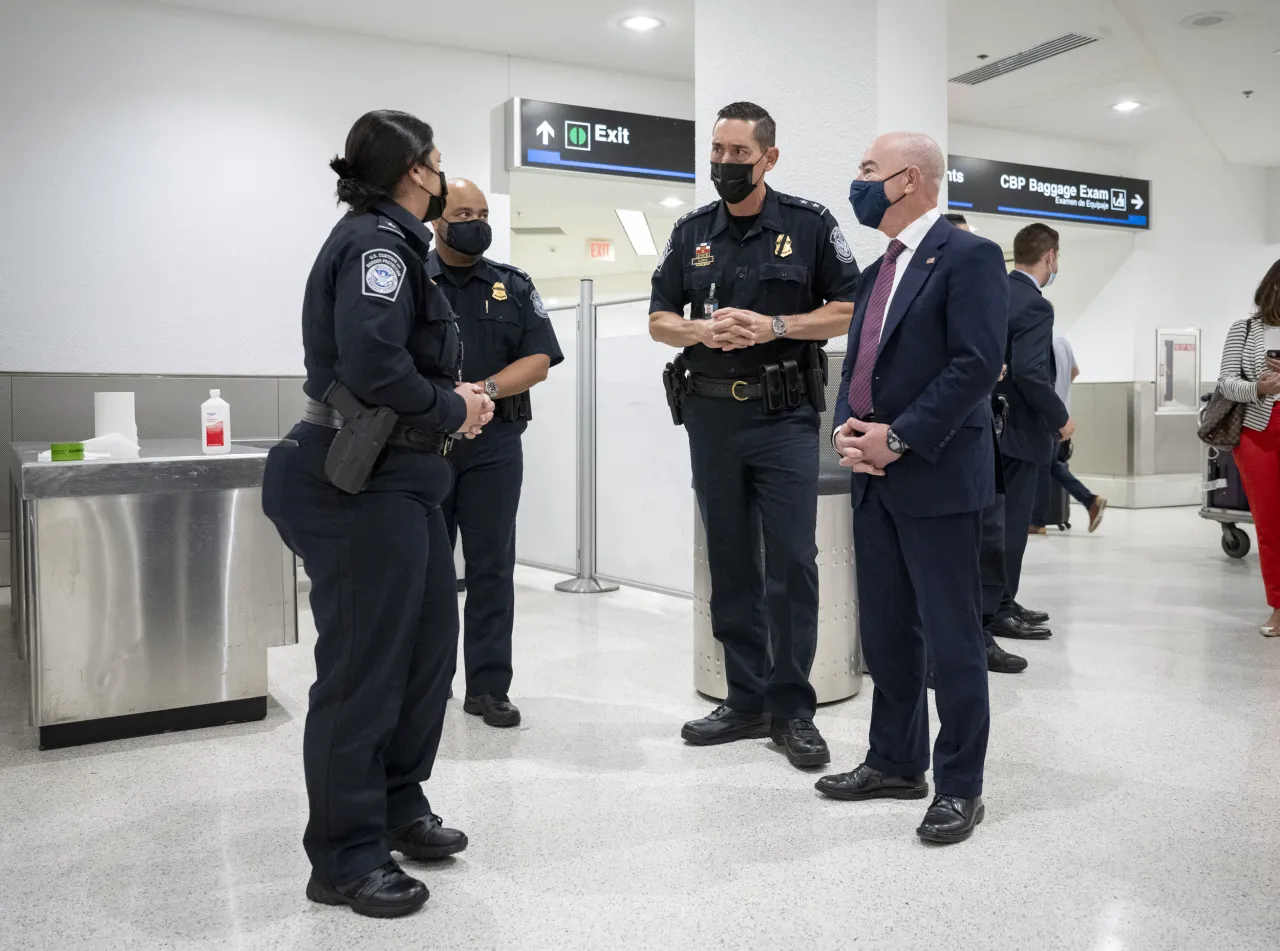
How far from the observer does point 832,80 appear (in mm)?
3736

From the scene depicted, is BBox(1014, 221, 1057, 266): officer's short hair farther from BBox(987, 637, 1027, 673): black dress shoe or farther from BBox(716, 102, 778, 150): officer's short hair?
BBox(716, 102, 778, 150): officer's short hair

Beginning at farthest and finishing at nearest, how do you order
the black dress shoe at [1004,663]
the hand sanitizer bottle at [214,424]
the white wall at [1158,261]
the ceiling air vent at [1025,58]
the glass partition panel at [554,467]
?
the white wall at [1158,261] → the ceiling air vent at [1025,58] → the glass partition panel at [554,467] → the black dress shoe at [1004,663] → the hand sanitizer bottle at [214,424]

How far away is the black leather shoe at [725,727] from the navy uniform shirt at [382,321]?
1.40m

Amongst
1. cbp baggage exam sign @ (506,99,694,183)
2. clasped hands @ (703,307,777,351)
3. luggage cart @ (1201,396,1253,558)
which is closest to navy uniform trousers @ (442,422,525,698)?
clasped hands @ (703,307,777,351)

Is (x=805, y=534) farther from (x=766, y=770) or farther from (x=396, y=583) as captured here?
(x=396, y=583)

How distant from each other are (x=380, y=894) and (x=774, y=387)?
62.3 inches

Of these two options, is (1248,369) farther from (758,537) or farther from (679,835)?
(679,835)

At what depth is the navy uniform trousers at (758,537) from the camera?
2885 mm

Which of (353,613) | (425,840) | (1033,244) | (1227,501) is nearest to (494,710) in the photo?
(425,840)

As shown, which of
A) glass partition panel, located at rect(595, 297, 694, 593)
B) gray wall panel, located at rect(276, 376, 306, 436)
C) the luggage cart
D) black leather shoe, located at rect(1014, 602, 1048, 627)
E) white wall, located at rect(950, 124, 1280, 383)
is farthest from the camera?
white wall, located at rect(950, 124, 1280, 383)

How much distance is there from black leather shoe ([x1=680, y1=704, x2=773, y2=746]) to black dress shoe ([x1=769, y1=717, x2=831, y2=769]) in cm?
6

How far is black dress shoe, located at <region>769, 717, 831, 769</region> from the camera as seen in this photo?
279 cm

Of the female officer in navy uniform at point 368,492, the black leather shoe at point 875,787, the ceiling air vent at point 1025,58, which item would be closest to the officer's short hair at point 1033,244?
the black leather shoe at point 875,787

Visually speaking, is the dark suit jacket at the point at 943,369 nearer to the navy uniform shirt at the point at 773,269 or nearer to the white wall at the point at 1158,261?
the navy uniform shirt at the point at 773,269
